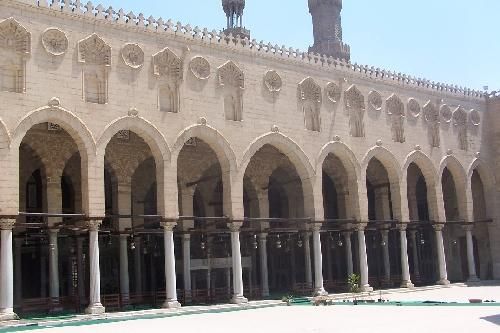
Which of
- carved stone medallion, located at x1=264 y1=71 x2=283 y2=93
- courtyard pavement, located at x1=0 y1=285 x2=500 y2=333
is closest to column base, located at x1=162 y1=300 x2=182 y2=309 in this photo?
courtyard pavement, located at x1=0 y1=285 x2=500 y2=333

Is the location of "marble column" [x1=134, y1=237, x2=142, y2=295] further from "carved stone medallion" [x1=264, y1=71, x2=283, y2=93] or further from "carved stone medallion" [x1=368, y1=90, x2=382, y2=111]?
"carved stone medallion" [x1=368, y1=90, x2=382, y2=111]

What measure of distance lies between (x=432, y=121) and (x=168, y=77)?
46.1ft

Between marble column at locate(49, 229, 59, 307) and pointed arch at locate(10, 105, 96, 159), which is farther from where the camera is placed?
marble column at locate(49, 229, 59, 307)

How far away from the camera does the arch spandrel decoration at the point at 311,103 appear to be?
1017 inches

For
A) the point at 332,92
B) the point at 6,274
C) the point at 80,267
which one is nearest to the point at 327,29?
the point at 332,92

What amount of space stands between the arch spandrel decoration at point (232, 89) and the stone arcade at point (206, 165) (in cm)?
5

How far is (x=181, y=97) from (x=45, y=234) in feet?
22.0

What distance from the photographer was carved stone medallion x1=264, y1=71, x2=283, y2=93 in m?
24.8

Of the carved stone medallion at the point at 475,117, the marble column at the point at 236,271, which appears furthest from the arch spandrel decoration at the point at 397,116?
the marble column at the point at 236,271

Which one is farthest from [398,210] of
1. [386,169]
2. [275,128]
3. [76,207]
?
[76,207]

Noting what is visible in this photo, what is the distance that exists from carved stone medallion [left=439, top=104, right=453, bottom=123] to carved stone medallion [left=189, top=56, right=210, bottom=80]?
43.2 ft

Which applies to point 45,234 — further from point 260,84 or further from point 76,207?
point 260,84

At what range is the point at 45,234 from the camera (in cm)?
2269

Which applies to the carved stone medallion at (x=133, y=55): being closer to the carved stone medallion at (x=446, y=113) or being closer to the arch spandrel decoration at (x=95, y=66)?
the arch spandrel decoration at (x=95, y=66)
